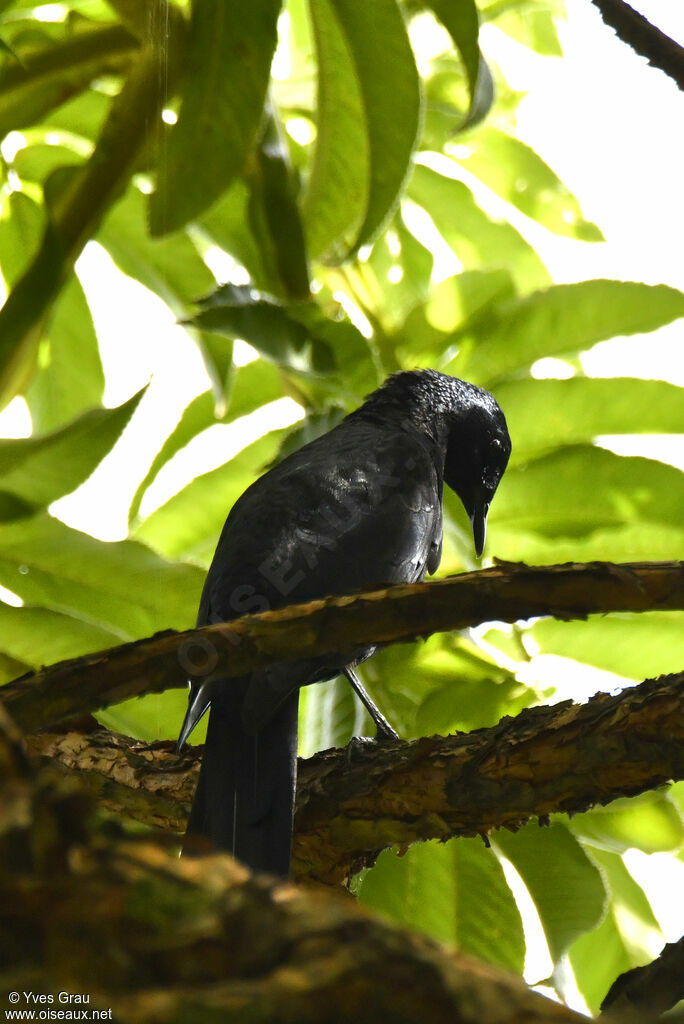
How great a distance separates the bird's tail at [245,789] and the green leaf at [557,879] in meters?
0.40

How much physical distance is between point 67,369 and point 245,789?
1340 millimetres

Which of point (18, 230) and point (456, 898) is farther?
point (18, 230)

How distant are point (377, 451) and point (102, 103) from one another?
44.7 inches

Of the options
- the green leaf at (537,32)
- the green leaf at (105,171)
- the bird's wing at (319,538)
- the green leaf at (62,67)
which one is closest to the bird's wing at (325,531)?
the bird's wing at (319,538)

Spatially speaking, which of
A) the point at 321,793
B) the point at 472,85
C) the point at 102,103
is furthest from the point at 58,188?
the point at 321,793

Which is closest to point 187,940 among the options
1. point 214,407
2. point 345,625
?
point 345,625

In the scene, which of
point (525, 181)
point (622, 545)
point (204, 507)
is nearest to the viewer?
point (622, 545)

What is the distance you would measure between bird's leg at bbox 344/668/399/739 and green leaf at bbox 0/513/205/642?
340 mm

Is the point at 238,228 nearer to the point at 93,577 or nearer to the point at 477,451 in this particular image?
the point at 477,451

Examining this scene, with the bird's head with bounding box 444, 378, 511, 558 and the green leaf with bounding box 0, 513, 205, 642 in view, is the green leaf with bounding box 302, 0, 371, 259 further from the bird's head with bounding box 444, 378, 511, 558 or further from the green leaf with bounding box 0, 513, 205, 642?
the green leaf with bounding box 0, 513, 205, 642

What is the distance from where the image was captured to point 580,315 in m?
2.18

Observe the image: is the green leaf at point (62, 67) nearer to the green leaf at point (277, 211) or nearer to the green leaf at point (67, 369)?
the green leaf at point (277, 211)

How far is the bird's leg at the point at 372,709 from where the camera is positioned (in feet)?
6.20

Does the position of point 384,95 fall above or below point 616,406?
above
